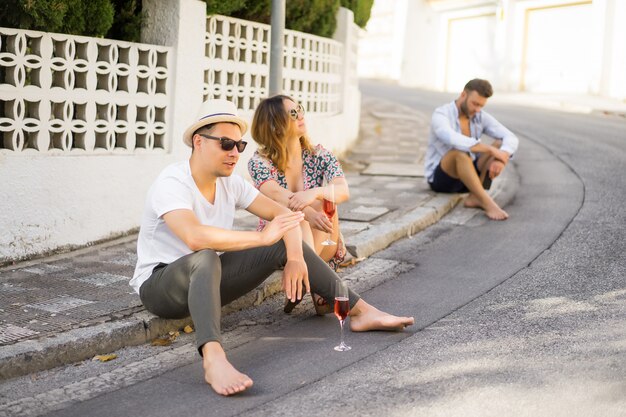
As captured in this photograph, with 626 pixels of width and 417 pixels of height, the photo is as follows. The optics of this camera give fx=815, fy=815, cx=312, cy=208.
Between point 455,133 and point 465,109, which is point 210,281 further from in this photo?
point 465,109

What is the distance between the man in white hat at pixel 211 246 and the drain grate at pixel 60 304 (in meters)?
0.52

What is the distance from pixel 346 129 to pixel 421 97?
1312cm

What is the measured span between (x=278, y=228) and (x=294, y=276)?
320 mm

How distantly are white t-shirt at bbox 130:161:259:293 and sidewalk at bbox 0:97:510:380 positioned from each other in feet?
1.08

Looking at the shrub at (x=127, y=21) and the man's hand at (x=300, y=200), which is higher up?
the shrub at (x=127, y=21)

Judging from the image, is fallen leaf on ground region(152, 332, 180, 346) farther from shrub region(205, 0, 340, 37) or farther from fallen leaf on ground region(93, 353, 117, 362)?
shrub region(205, 0, 340, 37)

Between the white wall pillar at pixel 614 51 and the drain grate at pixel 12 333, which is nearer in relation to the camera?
the drain grate at pixel 12 333

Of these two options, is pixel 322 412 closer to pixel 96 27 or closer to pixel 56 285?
pixel 56 285

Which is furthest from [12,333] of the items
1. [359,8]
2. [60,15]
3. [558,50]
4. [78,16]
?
[558,50]

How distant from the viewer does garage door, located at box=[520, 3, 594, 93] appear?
27203 mm

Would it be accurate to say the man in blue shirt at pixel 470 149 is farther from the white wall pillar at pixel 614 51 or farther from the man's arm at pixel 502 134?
the white wall pillar at pixel 614 51

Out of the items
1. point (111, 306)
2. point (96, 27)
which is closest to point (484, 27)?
point (96, 27)

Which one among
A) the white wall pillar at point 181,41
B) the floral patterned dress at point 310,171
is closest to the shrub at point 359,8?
the white wall pillar at point 181,41

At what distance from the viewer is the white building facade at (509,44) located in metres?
26.4
